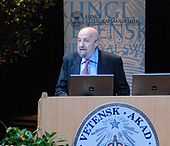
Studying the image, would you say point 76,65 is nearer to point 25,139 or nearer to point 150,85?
point 150,85

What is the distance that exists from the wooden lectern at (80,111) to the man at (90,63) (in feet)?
2.02

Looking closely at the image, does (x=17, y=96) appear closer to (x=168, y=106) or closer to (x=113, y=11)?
(x=113, y=11)

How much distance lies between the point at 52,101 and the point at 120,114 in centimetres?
50

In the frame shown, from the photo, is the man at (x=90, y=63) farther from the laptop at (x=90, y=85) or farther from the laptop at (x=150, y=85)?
the laptop at (x=150, y=85)

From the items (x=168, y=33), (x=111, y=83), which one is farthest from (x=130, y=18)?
(x=111, y=83)

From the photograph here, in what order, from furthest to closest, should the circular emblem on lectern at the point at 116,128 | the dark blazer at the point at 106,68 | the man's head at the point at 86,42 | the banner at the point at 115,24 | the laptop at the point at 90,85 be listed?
1. the banner at the point at 115,24
2. the dark blazer at the point at 106,68
3. the man's head at the point at 86,42
4. the laptop at the point at 90,85
5. the circular emblem on lectern at the point at 116,128

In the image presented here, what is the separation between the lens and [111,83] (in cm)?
502

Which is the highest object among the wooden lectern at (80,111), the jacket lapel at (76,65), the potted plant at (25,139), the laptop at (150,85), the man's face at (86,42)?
the man's face at (86,42)

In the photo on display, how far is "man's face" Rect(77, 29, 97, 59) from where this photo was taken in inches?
219

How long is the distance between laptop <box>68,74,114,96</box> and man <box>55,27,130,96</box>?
37cm

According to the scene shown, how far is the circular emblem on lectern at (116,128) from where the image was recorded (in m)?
4.73

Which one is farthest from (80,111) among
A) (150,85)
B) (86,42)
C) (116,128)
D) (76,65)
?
(76,65)

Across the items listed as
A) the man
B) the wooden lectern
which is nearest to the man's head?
the man

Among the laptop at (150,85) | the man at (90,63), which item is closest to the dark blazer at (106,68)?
the man at (90,63)
